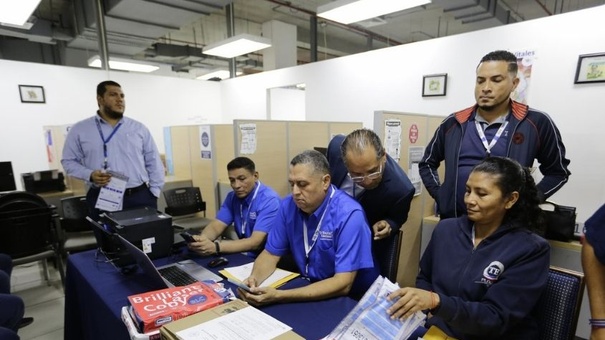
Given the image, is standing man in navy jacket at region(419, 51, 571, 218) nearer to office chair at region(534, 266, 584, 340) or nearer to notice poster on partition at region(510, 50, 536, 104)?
office chair at region(534, 266, 584, 340)

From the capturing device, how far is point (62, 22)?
18.0ft

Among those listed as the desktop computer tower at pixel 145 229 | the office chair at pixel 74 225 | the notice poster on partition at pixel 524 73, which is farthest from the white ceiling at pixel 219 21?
the desktop computer tower at pixel 145 229

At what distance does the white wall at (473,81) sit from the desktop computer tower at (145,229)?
3214 mm

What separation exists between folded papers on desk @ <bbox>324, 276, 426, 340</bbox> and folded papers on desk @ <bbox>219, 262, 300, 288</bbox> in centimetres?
49

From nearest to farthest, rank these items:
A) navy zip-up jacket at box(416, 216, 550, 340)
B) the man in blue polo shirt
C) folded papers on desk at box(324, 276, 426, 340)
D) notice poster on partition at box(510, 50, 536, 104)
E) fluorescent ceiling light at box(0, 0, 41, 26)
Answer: folded papers on desk at box(324, 276, 426, 340), navy zip-up jacket at box(416, 216, 550, 340), the man in blue polo shirt, notice poster on partition at box(510, 50, 536, 104), fluorescent ceiling light at box(0, 0, 41, 26)

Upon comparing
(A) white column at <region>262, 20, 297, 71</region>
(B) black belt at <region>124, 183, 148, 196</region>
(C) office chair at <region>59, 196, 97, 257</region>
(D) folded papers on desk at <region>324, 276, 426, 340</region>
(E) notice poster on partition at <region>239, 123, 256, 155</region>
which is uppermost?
(A) white column at <region>262, 20, 297, 71</region>

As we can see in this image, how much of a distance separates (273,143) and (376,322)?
88.3 inches

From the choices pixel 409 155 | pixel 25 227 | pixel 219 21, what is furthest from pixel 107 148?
pixel 219 21

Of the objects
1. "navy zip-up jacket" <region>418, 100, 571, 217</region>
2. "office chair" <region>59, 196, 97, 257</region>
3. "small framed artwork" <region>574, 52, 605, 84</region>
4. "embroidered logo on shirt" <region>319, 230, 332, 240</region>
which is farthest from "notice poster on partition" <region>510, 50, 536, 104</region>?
"office chair" <region>59, 196, 97, 257</region>

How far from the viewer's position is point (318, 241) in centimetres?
148

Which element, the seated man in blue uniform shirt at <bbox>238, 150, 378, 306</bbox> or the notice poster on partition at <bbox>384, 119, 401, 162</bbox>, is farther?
the notice poster on partition at <bbox>384, 119, 401, 162</bbox>

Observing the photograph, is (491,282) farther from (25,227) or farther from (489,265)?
(25,227)

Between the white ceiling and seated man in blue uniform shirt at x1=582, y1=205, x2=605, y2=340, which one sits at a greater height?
the white ceiling

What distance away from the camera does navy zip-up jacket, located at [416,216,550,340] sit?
1.04m
